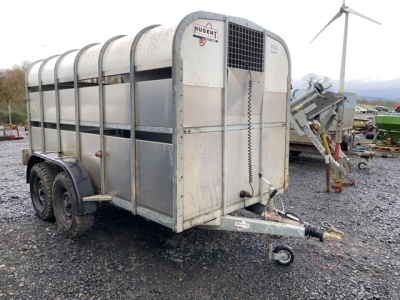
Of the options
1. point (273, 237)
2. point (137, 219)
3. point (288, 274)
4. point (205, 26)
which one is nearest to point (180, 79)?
point (205, 26)

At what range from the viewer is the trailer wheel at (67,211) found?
401 centimetres

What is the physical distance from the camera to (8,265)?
146 inches

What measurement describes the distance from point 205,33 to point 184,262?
8.17 ft

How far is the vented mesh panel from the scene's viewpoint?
3324 millimetres

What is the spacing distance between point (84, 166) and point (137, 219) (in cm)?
130

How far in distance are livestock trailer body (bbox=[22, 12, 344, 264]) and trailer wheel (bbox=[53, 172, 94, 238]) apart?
1 cm

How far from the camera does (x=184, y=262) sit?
12.4ft

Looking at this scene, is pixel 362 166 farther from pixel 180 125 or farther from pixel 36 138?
pixel 36 138

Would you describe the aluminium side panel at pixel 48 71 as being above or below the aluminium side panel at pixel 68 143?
above

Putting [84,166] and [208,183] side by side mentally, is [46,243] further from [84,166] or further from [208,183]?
[208,183]

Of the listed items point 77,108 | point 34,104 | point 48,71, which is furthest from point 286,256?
point 34,104

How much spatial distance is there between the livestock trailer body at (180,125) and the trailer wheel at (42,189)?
0.91 ft

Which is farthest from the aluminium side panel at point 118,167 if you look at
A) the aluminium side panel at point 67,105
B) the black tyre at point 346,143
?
the black tyre at point 346,143

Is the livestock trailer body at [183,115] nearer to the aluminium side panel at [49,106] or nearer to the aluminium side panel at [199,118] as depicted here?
the aluminium side panel at [199,118]
